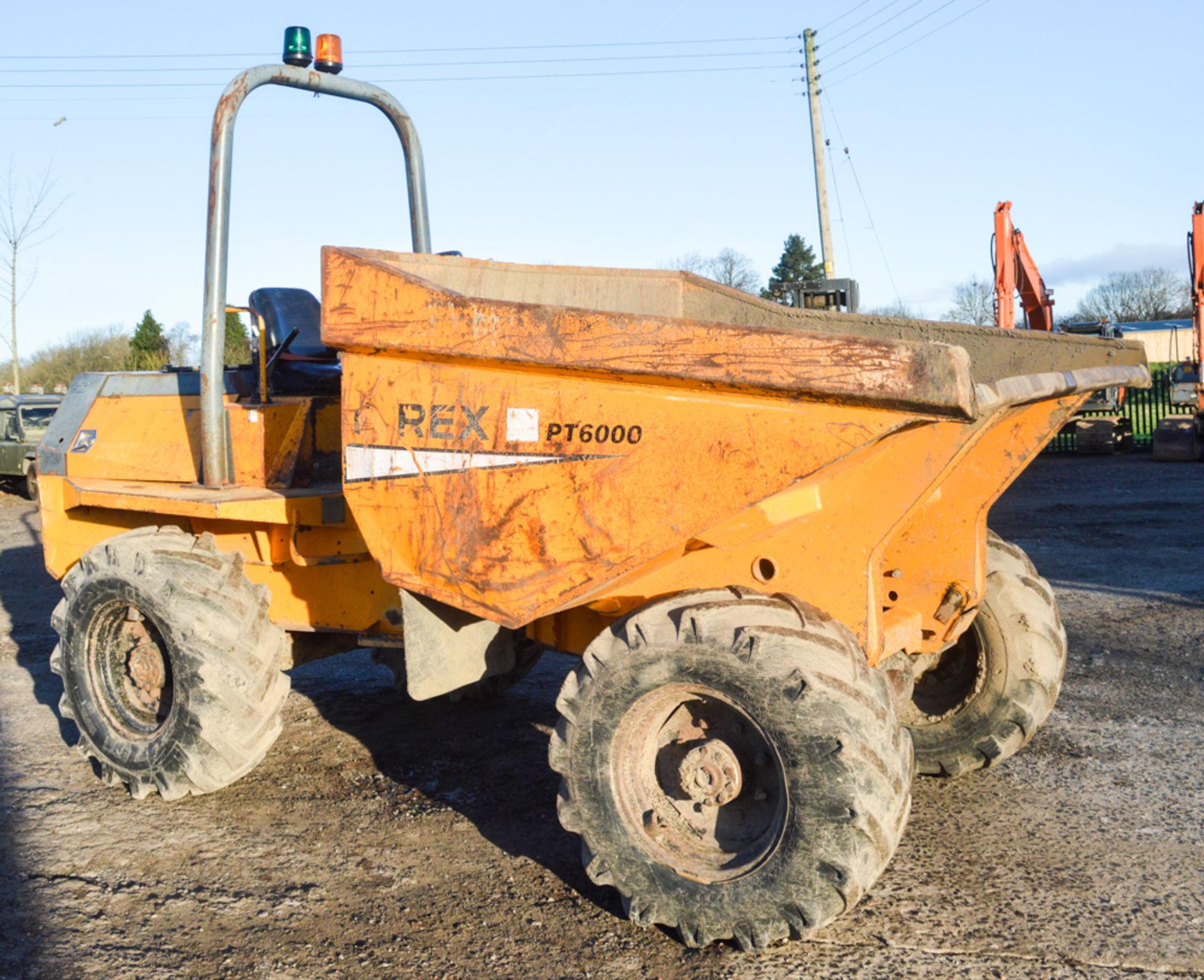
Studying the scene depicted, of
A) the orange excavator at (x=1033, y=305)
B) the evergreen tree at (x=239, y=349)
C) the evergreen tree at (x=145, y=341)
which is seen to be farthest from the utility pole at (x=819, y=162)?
the evergreen tree at (x=239, y=349)

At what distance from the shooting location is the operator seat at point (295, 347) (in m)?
5.08

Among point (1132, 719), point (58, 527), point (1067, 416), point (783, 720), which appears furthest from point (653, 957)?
point (58, 527)

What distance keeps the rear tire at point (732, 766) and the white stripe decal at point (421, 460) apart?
Result: 0.58 metres

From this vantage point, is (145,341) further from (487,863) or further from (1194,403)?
(487,863)

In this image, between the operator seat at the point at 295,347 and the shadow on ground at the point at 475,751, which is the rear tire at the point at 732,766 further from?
the operator seat at the point at 295,347

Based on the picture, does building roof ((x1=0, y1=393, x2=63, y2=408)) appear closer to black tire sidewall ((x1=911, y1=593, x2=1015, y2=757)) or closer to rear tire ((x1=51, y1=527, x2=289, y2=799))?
rear tire ((x1=51, y1=527, x2=289, y2=799))

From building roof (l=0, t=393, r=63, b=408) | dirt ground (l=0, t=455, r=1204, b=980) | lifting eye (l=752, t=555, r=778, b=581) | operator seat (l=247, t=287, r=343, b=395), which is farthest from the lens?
building roof (l=0, t=393, r=63, b=408)

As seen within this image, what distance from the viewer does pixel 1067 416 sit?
13.3 feet

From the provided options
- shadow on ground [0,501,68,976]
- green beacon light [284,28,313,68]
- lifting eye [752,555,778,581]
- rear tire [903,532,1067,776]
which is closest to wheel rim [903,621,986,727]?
rear tire [903,532,1067,776]

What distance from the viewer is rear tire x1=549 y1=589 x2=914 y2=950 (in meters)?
2.98

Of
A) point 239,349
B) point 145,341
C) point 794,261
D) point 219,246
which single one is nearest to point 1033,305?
Result: point 239,349

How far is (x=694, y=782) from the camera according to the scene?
10.8 ft

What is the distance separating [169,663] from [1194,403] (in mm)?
18728

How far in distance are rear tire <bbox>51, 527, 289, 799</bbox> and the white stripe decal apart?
35.7 inches
